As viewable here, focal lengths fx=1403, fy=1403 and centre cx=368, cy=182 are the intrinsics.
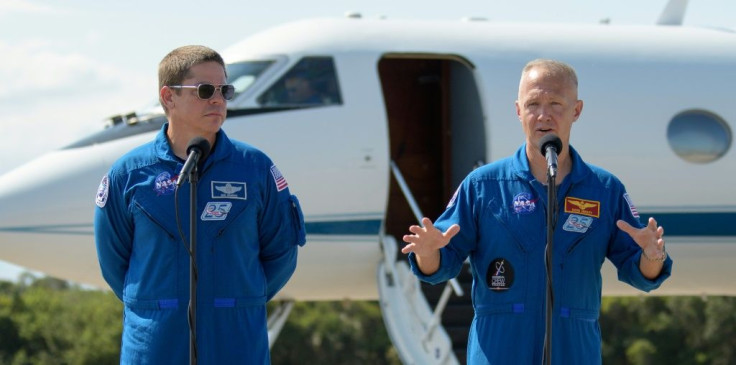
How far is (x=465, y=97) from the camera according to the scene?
12.2m

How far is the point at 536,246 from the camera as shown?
17.6 feet

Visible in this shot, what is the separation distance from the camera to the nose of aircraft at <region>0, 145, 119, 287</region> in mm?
10352

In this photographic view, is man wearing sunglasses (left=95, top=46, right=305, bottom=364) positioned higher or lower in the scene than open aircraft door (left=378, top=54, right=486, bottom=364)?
higher

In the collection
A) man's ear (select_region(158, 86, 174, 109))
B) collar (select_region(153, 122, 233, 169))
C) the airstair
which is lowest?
the airstair

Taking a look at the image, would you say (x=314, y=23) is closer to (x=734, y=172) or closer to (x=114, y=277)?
(x=734, y=172)

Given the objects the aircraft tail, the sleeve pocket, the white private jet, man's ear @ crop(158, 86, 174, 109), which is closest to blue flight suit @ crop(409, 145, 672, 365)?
the sleeve pocket

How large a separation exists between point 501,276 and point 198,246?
45.6 inches

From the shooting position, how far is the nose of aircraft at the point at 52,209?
10352mm

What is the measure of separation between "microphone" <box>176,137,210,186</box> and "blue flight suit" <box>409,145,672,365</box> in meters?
0.92

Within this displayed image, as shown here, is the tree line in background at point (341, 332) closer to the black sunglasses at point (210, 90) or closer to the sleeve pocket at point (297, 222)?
the sleeve pocket at point (297, 222)

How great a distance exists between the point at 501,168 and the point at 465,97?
6.71 meters

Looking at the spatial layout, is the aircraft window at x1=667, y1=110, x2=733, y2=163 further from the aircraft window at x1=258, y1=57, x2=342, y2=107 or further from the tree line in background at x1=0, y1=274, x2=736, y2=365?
the tree line in background at x1=0, y1=274, x2=736, y2=365

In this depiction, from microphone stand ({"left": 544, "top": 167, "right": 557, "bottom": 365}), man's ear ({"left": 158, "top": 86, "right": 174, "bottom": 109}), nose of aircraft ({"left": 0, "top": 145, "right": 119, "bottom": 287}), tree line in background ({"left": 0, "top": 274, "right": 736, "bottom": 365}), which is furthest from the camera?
tree line in background ({"left": 0, "top": 274, "right": 736, "bottom": 365})

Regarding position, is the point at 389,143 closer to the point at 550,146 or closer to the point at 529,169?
the point at 529,169
